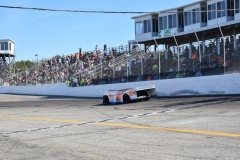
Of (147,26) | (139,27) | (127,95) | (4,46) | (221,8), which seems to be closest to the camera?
(127,95)

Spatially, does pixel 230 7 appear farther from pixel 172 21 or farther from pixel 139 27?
pixel 139 27

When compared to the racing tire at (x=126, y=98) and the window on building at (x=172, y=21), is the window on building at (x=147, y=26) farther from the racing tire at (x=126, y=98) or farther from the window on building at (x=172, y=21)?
the racing tire at (x=126, y=98)

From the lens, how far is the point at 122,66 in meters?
32.3

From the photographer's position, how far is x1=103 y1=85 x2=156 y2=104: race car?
23719 mm

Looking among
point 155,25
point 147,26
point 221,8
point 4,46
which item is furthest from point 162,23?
point 4,46

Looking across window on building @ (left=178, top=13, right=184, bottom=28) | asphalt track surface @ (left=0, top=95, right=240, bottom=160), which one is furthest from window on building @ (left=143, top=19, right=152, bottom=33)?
asphalt track surface @ (left=0, top=95, right=240, bottom=160)

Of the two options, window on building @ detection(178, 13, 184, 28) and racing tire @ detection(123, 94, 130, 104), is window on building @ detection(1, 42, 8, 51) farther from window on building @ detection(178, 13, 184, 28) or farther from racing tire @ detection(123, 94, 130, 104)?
racing tire @ detection(123, 94, 130, 104)

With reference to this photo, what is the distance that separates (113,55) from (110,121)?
22.3 metres

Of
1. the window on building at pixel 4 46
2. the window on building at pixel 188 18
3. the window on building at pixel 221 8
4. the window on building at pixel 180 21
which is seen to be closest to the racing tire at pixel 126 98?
the window on building at pixel 221 8

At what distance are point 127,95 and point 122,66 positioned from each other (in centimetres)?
884

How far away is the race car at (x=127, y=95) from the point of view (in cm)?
2372

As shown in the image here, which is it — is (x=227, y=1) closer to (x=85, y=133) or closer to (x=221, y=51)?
(x=221, y=51)

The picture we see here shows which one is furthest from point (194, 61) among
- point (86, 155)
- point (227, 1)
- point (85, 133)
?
point (86, 155)

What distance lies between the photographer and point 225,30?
3678 cm
